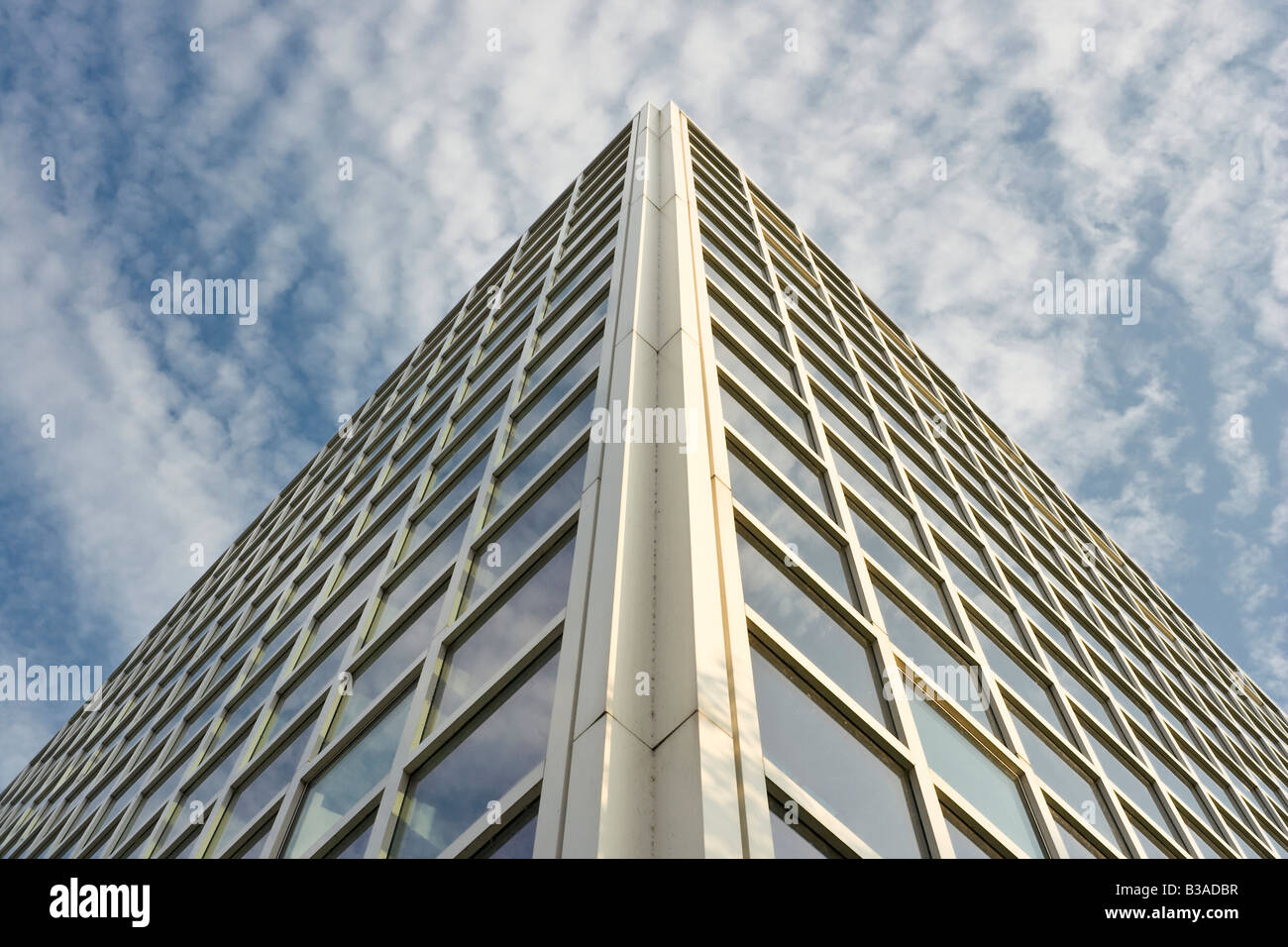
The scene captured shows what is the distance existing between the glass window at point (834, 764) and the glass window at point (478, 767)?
196cm

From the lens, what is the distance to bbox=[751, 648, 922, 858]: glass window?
8.41 metres

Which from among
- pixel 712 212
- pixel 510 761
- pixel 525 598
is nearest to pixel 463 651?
pixel 525 598

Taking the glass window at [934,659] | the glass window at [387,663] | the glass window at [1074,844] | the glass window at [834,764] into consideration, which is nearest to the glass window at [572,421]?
the glass window at [387,663]

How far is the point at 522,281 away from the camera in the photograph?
1008 inches

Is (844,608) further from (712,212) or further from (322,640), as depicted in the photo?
(712,212)

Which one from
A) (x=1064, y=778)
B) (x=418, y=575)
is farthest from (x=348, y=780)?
(x=1064, y=778)

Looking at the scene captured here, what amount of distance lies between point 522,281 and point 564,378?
1204 centimetres

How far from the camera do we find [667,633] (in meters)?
7.94

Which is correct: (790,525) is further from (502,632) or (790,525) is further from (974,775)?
(502,632)

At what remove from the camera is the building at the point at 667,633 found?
789cm

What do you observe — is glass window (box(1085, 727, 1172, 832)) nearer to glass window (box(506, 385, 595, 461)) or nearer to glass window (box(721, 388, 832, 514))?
glass window (box(721, 388, 832, 514))

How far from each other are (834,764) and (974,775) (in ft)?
11.0

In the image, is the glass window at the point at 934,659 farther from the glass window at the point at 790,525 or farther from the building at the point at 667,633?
the glass window at the point at 790,525

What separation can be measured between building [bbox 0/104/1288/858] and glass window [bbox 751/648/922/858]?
0.13 ft
